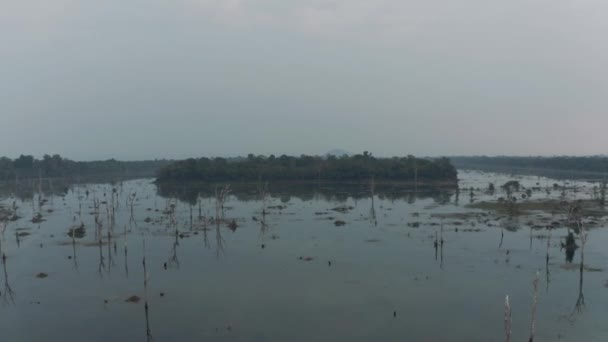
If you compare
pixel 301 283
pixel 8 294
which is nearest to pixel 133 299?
pixel 8 294

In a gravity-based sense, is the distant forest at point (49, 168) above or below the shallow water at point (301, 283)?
above


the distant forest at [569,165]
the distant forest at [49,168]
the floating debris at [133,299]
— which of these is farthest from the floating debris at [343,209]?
the distant forest at [569,165]

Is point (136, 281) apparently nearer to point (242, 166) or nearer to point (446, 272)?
point (446, 272)

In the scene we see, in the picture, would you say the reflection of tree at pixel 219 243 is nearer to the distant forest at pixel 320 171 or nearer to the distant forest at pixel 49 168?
the distant forest at pixel 320 171

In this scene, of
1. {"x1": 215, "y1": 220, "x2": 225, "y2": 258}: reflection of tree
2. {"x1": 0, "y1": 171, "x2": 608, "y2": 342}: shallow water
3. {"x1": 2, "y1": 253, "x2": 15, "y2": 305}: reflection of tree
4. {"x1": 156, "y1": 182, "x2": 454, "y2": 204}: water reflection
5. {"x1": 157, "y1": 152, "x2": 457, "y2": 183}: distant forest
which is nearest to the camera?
{"x1": 0, "y1": 171, "x2": 608, "y2": 342}: shallow water

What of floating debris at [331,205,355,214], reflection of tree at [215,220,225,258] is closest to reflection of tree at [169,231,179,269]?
reflection of tree at [215,220,225,258]

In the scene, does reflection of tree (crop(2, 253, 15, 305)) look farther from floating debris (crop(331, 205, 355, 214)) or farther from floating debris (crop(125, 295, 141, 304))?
floating debris (crop(331, 205, 355, 214))
